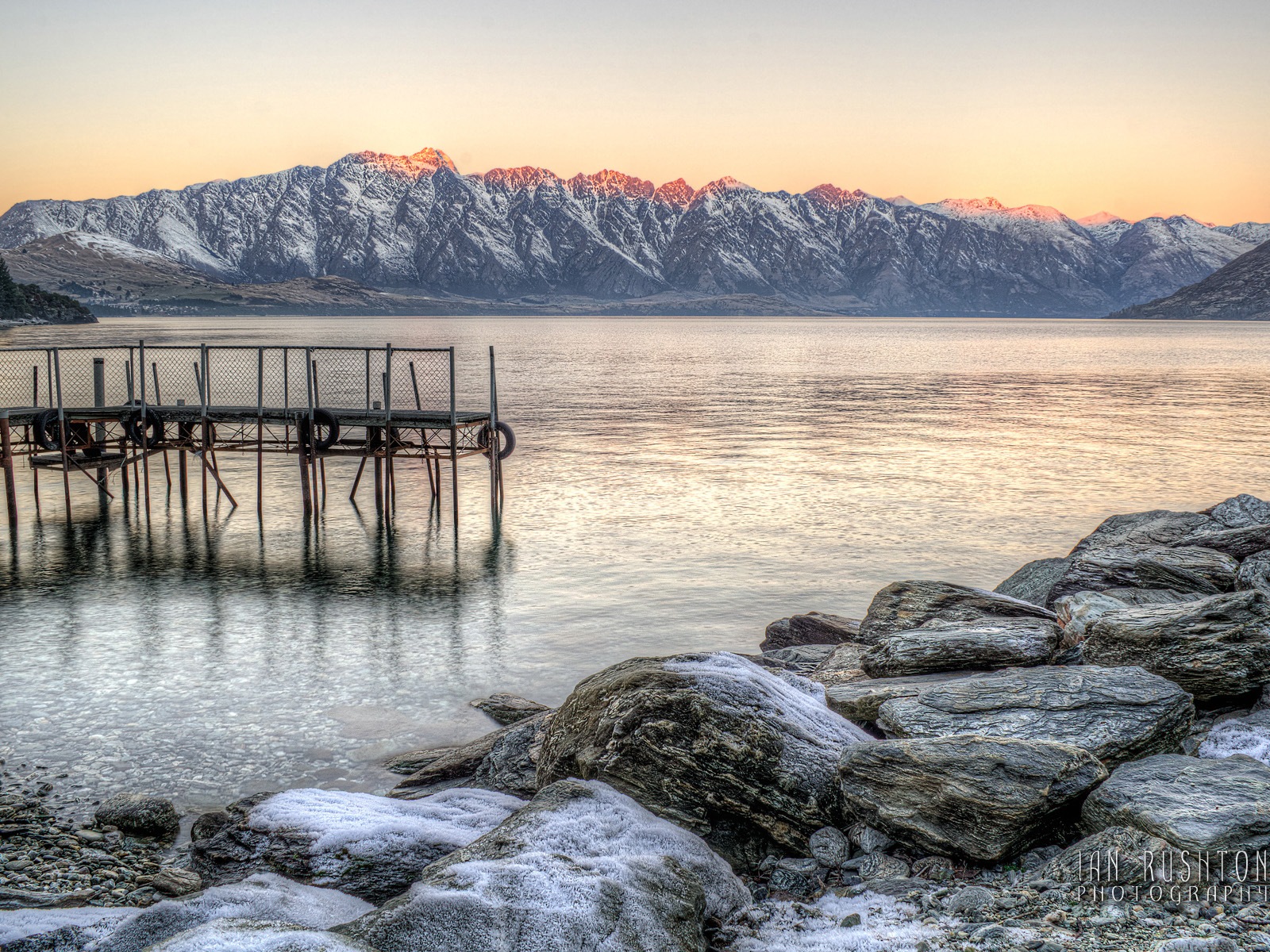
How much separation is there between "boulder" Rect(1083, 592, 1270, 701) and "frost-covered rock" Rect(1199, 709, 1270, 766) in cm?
57

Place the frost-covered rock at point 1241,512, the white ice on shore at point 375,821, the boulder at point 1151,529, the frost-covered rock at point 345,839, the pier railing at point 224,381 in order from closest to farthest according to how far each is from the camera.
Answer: the frost-covered rock at point 345,839 → the white ice on shore at point 375,821 → the frost-covered rock at point 1241,512 → the boulder at point 1151,529 → the pier railing at point 224,381

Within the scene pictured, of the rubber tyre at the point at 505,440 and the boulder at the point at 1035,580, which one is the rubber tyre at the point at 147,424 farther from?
the boulder at the point at 1035,580

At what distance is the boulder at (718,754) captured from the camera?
9.50 m

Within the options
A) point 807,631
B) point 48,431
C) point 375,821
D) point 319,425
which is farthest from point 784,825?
point 48,431

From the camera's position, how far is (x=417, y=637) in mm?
19953

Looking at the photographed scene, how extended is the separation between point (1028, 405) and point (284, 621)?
6171 cm

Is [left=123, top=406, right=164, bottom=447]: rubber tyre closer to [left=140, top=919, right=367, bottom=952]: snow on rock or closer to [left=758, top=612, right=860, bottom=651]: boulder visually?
[left=758, top=612, right=860, bottom=651]: boulder

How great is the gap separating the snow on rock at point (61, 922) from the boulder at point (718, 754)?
428 cm

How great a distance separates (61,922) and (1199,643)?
11.6 metres

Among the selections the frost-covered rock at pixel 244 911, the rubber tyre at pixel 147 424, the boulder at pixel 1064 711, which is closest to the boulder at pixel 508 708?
the boulder at pixel 1064 711

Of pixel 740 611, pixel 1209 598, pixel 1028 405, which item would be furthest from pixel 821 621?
pixel 1028 405

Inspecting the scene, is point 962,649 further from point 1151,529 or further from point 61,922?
point 1151,529

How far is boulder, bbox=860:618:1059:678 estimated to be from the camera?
12.3 metres

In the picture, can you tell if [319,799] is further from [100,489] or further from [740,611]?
[100,489]
